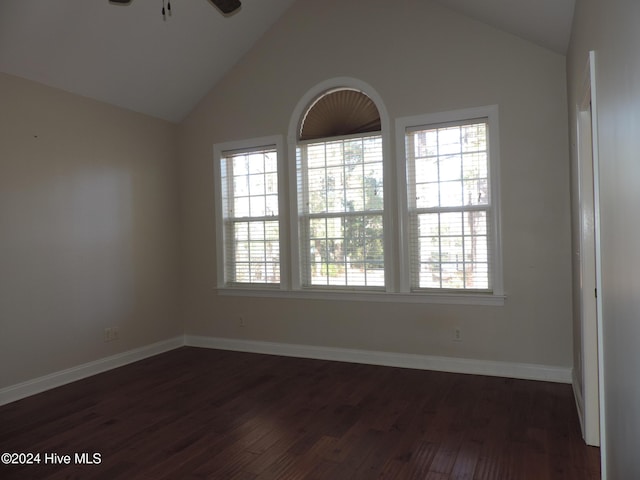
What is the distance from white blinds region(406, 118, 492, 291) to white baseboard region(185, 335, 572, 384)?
673 millimetres

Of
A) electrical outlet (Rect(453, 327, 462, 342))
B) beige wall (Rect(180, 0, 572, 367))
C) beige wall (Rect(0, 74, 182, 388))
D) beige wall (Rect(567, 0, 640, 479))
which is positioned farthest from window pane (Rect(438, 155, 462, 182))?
beige wall (Rect(0, 74, 182, 388))

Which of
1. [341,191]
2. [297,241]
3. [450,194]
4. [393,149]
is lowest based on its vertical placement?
[297,241]

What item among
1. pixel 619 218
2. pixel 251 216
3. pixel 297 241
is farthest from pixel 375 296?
pixel 619 218

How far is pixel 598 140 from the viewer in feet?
6.26

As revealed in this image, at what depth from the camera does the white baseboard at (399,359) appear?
3971 millimetres

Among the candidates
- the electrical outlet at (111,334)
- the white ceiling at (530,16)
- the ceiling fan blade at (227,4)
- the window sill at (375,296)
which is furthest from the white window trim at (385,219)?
the ceiling fan blade at (227,4)

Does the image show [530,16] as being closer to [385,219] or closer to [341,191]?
[385,219]

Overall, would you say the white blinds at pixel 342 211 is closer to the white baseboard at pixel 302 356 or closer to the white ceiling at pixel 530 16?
the white baseboard at pixel 302 356

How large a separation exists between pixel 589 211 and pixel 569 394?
162 cm

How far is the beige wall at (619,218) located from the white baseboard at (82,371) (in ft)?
13.6

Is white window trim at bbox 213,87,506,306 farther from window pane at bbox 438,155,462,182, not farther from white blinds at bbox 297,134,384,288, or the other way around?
window pane at bbox 438,155,462,182

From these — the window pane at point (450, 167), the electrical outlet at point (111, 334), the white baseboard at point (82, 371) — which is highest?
the window pane at point (450, 167)

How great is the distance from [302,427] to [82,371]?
8.06ft

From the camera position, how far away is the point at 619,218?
58.7 inches
